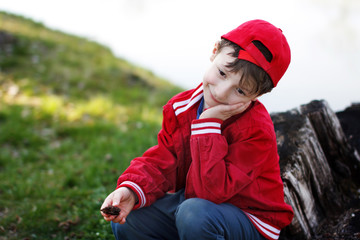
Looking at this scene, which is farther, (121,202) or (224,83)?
(121,202)

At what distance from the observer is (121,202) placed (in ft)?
7.22

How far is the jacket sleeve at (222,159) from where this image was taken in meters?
2.02

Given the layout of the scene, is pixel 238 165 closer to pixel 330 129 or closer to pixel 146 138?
pixel 330 129

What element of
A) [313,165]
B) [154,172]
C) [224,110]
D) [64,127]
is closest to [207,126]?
[224,110]

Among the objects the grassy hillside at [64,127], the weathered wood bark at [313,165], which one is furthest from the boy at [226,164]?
the grassy hillside at [64,127]

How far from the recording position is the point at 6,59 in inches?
271

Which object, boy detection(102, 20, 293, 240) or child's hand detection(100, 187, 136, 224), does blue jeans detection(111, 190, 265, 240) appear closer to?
boy detection(102, 20, 293, 240)

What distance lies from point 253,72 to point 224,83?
6.8 inches

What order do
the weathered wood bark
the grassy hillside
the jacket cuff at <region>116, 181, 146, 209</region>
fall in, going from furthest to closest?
the grassy hillside → the weathered wood bark → the jacket cuff at <region>116, 181, 146, 209</region>

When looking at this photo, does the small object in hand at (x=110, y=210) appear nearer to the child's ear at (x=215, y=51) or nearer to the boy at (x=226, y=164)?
the boy at (x=226, y=164)

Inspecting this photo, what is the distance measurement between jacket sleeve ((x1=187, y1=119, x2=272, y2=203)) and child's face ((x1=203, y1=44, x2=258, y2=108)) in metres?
0.15

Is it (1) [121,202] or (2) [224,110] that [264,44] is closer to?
(2) [224,110]

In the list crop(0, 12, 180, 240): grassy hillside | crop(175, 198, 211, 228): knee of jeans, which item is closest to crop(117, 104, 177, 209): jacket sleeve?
crop(175, 198, 211, 228): knee of jeans

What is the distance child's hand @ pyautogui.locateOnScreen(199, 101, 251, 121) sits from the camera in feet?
6.77
